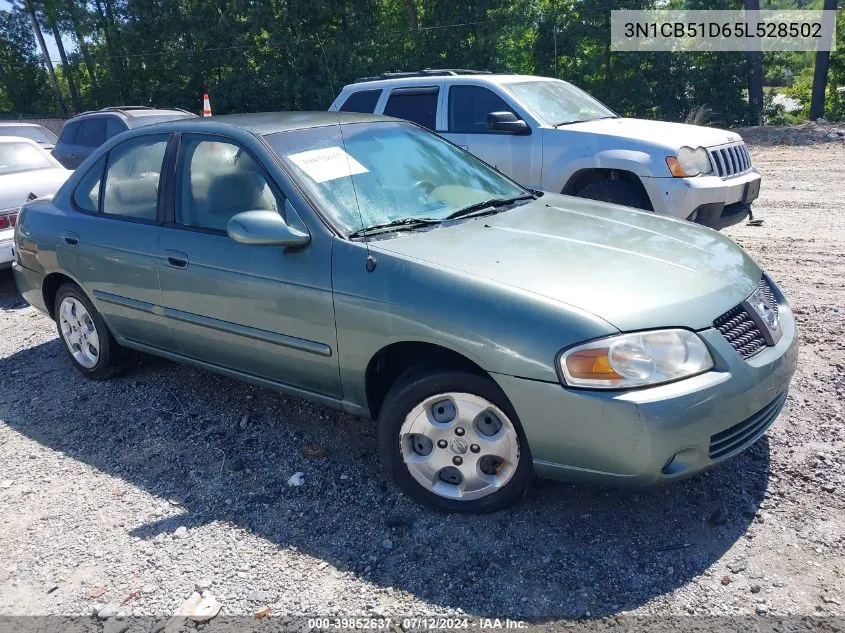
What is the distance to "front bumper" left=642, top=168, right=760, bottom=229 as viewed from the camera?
616 centimetres

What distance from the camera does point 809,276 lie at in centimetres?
602

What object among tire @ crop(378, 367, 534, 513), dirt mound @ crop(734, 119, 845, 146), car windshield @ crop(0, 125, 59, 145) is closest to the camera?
tire @ crop(378, 367, 534, 513)

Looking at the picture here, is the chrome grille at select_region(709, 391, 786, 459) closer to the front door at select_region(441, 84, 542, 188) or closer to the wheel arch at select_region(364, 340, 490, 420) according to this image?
the wheel arch at select_region(364, 340, 490, 420)

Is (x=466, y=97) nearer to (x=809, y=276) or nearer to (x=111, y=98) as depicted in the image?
(x=809, y=276)

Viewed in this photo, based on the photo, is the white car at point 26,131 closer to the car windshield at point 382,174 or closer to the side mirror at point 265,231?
the car windshield at point 382,174

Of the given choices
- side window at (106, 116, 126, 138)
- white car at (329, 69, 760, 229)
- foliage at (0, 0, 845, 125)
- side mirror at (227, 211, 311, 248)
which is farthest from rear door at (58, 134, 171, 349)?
foliage at (0, 0, 845, 125)

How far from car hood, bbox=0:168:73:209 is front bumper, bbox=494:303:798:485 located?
258 inches

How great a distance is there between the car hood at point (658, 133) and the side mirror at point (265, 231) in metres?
4.11

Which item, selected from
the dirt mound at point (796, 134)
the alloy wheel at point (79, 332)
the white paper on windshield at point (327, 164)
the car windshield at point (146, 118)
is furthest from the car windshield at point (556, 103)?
the dirt mound at point (796, 134)

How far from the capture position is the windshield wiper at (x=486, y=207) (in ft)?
12.4

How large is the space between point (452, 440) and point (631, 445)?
79 centimetres

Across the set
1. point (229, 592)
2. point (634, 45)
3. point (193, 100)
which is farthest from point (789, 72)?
point (229, 592)

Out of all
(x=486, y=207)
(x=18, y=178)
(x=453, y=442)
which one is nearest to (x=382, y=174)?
(x=486, y=207)

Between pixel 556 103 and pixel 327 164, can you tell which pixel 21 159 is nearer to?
pixel 556 103
